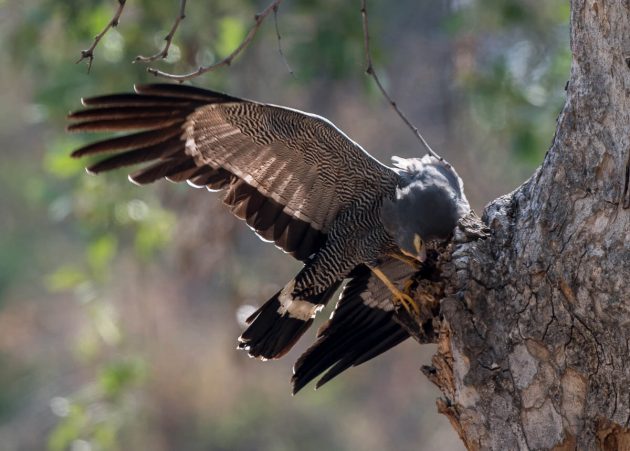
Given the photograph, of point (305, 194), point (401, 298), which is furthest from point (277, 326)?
point (401, 298)

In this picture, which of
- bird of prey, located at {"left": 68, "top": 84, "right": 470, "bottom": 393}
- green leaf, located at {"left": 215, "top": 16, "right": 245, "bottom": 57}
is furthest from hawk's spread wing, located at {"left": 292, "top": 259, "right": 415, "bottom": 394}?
green leaf, located at {"left": 215, "top": 16, "right": 245, "bottom": 57}

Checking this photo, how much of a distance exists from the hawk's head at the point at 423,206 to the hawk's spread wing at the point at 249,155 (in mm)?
139

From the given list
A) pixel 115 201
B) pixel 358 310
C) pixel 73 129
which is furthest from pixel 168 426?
pixel 73 129

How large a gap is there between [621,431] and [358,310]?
174 cm

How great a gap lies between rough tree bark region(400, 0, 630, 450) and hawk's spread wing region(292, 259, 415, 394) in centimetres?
107

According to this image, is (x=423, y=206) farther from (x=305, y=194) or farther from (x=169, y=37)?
(x=169, y=37)

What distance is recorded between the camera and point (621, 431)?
3.24m

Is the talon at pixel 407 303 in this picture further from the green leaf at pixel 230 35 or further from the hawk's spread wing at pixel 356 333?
the green leaf at pixel 230 35

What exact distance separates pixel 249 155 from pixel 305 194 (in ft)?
→ 1.24

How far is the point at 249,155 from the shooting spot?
14.5 feet

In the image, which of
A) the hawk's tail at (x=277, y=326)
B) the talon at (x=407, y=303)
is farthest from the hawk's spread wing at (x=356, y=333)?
the talon at (x=407, y=303)

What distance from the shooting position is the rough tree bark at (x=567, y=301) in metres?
3.28

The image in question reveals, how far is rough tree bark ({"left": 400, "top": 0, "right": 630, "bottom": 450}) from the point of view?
3275 mm

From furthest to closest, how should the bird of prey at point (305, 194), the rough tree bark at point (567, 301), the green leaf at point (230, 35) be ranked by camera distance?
1. the green leaf at point (230, 35)
2. the bird of prey at point (305, 194)
3. the rough tree bark at point (567, 301)
